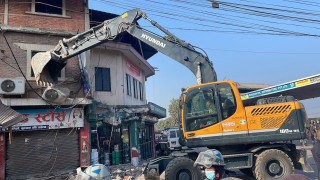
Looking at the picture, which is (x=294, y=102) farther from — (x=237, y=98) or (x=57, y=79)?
(x=57, y=79)

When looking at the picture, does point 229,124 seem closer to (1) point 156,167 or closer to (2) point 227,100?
(2) point 227,100

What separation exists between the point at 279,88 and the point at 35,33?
569 inches

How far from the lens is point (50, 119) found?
11734 mm

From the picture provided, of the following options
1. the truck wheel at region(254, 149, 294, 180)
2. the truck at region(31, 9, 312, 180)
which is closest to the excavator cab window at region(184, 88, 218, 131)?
the truck at region(31, 9, 312, 180)

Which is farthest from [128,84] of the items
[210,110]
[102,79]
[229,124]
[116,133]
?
[229,124]

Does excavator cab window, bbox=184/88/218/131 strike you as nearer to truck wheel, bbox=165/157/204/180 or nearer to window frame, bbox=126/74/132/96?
truck wheel, bbox=165/157/204/180

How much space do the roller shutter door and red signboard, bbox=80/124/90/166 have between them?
229 millimetres

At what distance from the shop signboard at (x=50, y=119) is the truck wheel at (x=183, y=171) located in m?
6.85

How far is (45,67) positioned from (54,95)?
4.20 feet

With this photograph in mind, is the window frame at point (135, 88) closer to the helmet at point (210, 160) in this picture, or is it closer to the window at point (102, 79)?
the window at point (102, 79)

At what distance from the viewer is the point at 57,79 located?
1207cm

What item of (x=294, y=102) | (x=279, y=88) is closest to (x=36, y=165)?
(x=294, y=102)

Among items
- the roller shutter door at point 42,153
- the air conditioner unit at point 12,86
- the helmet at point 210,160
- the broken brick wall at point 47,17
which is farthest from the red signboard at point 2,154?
the helmet at point 210,160

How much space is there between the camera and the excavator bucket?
1059 centimetres
